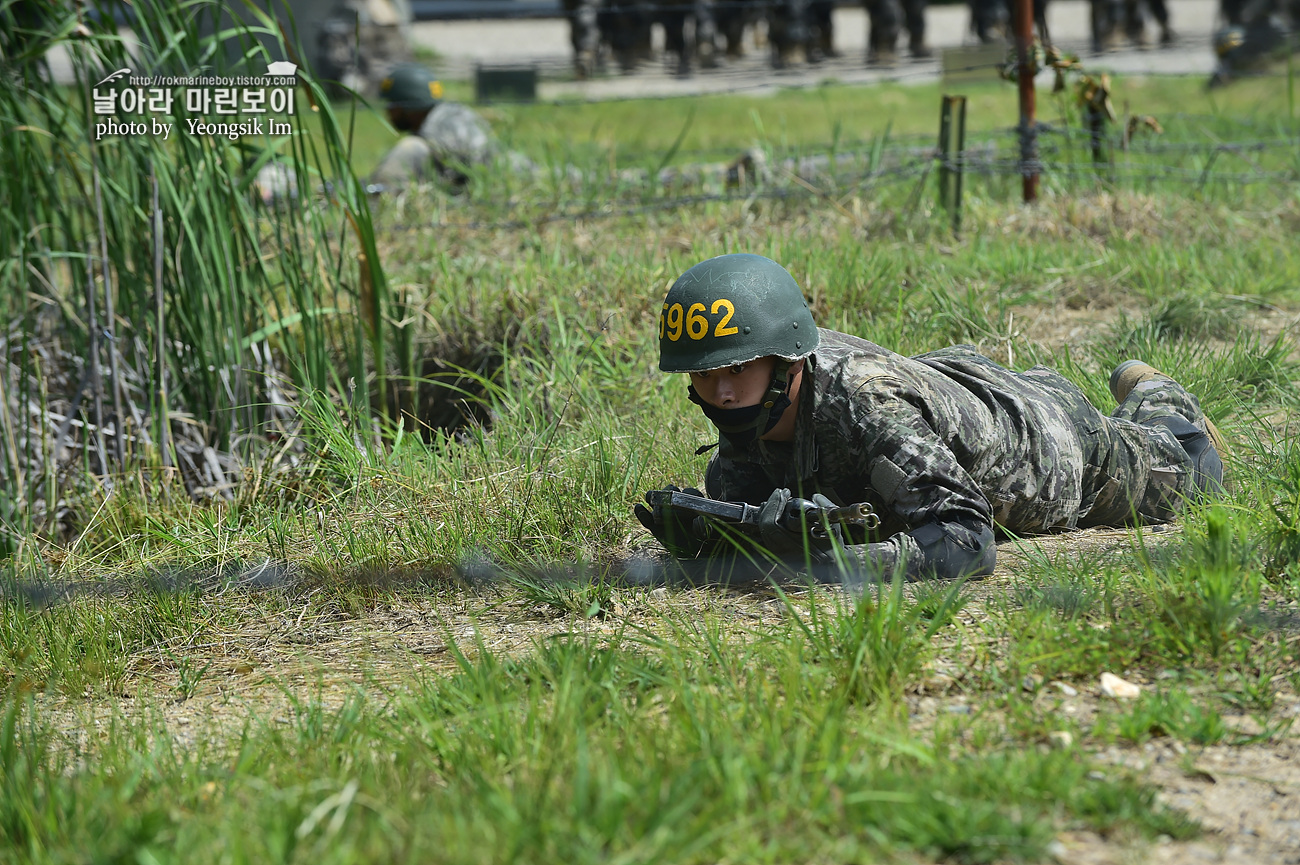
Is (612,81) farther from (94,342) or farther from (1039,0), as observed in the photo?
(94,342)

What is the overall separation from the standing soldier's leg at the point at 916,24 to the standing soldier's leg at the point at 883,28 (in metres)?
0.15

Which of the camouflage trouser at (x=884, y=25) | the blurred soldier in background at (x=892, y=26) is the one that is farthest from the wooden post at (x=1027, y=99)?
the camouflage trouser at (x=884, y=25)

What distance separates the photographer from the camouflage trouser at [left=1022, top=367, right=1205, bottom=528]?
9.20ft

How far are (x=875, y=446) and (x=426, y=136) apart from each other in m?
4.92

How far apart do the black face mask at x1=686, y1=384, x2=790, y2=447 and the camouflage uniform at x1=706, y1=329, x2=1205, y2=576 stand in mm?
74

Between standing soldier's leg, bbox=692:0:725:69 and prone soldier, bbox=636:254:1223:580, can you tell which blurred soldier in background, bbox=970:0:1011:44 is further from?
prone soldier, bbox=636:254:1223:580

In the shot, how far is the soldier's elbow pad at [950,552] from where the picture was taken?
237 cm

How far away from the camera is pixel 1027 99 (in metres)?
5.38

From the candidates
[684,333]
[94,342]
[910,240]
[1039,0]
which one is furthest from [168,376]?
[1039,0]

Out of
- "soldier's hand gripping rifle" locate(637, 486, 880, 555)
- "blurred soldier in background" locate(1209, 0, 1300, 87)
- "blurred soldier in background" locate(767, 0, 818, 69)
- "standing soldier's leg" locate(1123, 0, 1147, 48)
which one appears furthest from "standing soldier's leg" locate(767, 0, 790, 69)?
"soldier's hand gripping rifle" locate(637, 486, 880, 555)

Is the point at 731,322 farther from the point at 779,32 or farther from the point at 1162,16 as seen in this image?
the point at 1162,16

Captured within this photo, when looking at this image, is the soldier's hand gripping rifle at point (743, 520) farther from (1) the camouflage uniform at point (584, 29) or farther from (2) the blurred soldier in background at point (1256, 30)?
(1) the camouflage uniform at point (584, 29)

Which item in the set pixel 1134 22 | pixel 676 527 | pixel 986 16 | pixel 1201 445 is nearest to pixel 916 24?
pixel 986 16

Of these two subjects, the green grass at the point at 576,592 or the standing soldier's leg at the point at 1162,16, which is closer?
the green grass at the point at 576,592
